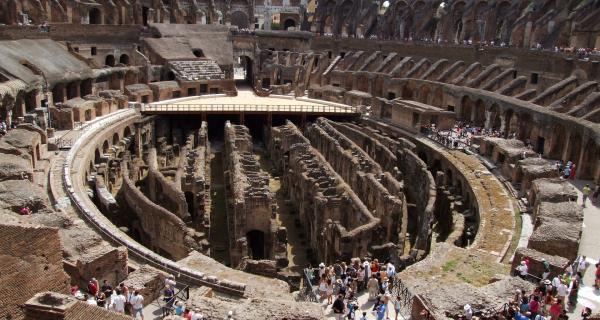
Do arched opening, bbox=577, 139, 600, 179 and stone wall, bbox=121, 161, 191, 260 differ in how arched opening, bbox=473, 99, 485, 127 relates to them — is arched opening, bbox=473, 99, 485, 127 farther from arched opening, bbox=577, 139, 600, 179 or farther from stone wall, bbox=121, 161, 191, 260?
stone wall, bbox=121, 161, 191, 260

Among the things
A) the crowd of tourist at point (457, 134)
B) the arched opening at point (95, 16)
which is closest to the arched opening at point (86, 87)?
the arched opening at point (95, 16)

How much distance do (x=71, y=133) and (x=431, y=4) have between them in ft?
137

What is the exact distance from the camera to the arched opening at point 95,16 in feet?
203

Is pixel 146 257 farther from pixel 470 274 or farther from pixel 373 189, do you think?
pixel 373 189

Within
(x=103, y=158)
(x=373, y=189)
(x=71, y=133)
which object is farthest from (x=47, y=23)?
(x=373, y=189)

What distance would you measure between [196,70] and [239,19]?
18.9 metres

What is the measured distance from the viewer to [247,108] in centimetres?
4884

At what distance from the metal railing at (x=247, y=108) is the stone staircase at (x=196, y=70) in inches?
279

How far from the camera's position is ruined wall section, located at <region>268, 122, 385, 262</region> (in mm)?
22672

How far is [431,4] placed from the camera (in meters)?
61.0

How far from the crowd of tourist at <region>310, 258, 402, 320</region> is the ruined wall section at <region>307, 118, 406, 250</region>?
18.7ft

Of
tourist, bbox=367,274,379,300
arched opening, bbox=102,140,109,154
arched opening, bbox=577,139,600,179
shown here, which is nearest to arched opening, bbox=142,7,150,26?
arched opening, bbox=102,140,109,154

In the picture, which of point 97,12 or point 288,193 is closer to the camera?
point 288,193

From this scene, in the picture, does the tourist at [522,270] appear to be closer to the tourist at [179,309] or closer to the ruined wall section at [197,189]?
the tourist at [179,309]
